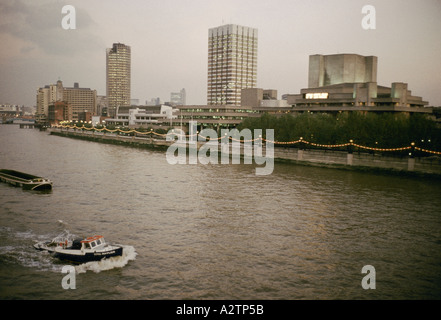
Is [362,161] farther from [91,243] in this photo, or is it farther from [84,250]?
[84,250]

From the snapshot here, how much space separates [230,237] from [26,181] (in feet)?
86.8

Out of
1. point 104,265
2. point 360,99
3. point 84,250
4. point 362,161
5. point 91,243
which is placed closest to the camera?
point 104,265

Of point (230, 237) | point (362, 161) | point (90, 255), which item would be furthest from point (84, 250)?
point (362, 161)

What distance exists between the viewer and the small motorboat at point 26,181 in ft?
127

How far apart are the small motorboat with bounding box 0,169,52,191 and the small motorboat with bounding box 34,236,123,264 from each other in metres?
20.1

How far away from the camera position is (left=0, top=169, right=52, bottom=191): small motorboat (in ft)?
127

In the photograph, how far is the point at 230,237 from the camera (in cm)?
2444

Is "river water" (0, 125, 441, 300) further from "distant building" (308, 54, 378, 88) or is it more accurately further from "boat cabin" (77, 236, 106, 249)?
"distant building" (308, 54, 378, 88)

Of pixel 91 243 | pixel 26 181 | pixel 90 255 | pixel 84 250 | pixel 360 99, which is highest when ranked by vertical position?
pixel 360 99

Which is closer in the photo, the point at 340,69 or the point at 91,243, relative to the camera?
the point at 91,243

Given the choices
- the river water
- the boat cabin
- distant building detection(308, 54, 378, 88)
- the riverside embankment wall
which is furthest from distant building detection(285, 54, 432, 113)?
the boat cabin

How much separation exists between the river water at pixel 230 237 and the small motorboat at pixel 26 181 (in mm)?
1103

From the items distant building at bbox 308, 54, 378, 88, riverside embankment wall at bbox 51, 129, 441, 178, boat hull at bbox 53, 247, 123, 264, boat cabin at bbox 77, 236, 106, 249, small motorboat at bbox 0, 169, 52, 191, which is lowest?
boat hull at bbox 53, 247, 123, 264

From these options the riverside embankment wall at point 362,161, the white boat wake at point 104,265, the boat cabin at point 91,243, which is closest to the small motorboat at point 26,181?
the boat cabin at point 91,243
